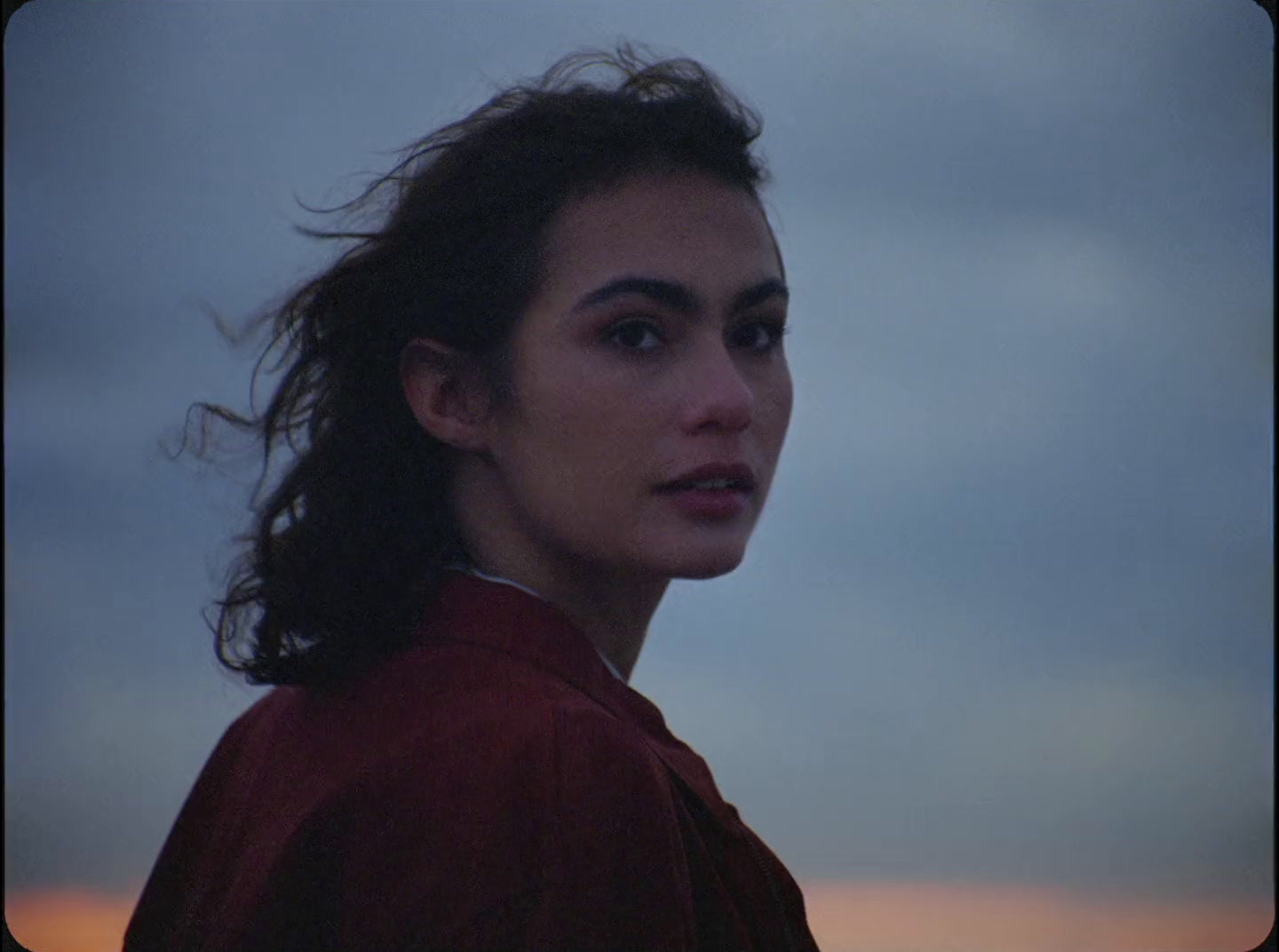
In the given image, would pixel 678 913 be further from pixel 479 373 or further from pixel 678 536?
pixel 479 373

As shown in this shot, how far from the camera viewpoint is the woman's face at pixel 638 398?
2527mm

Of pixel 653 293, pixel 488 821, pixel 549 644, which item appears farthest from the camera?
pixel 653 293

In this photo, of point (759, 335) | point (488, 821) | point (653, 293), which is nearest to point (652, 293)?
point (653, 293)

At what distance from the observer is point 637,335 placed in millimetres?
2568

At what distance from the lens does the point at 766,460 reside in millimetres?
2697

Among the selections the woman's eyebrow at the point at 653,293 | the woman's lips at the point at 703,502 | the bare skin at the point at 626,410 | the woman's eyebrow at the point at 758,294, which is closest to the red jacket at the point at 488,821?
the bare skin at the point at 626,410

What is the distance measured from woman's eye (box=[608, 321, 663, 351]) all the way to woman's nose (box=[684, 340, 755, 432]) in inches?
3.2

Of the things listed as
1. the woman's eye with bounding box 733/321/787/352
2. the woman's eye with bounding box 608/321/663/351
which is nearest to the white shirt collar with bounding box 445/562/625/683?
the woman's eye with bounding box 608/321/663/351

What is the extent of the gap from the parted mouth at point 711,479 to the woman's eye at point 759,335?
288mm

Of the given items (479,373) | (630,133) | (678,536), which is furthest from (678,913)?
(630,133)

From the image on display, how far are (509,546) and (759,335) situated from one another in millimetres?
609

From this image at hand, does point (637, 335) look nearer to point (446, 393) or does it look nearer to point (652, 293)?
point (652, 293)

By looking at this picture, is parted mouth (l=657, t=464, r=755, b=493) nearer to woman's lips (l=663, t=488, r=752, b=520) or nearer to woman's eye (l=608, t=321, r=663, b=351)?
woman's lips (l=663, t=488, r=752, b=520)

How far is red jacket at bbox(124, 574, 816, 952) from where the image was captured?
2.02 m
